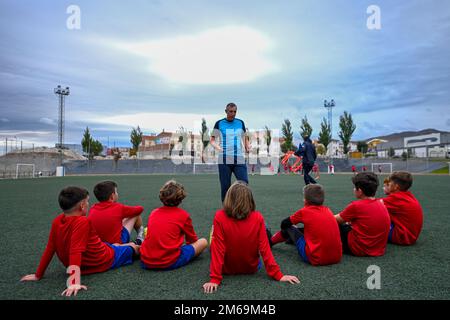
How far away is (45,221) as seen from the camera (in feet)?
19.7

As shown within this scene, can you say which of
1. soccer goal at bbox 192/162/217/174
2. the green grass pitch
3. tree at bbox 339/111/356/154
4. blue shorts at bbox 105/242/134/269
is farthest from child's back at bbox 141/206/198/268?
tree at bbox 339/111/356/154

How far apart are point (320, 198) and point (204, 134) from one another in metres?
62.2

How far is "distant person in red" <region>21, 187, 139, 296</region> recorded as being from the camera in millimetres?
2635

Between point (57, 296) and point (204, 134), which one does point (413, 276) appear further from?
point (204, 134)

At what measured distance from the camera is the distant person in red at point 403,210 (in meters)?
3.82

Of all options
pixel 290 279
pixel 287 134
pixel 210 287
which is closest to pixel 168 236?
pixel 210 287

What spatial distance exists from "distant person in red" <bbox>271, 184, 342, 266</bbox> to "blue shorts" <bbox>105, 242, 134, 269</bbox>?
6.14 feet

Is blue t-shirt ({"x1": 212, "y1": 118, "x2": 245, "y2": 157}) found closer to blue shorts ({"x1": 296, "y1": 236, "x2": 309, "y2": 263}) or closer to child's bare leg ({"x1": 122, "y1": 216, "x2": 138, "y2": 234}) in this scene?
child's bare leg ({"x1": 122, "y1": 216, "x2": 138, "y2": 234})

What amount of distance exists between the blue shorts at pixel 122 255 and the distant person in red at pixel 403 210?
3.24 m

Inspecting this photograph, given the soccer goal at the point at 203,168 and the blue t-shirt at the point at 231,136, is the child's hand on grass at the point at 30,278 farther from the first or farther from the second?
the soccer goal at the point at 203,168

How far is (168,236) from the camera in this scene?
310 centimetres

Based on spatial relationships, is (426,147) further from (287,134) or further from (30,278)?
(30,278)

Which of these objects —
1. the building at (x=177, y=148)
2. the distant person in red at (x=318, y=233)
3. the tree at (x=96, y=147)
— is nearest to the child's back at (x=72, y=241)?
the distant person in red at (x=318, y=233)
